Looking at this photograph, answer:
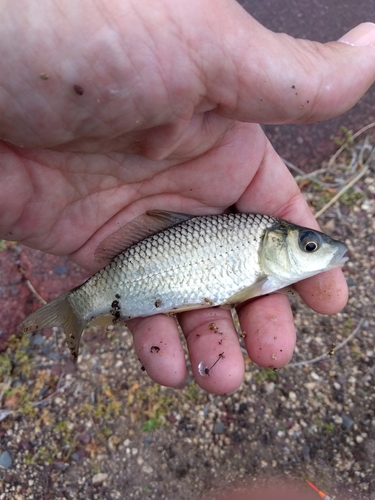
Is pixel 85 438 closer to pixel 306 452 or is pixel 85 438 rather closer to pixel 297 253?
pixel 306 452

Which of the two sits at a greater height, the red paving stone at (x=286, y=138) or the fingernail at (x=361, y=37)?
the fingernail at (x=361, y=37)

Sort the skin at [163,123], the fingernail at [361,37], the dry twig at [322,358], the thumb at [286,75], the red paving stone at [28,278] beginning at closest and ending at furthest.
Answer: the skin at [163,123] < the thumb at [286,75] < the fingernail at [361,37] < the dry twig at [322,358] < the red paving stone at [28,278]

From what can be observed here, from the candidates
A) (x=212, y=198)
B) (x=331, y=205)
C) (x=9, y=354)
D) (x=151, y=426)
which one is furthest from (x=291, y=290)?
(x=9, y=354)

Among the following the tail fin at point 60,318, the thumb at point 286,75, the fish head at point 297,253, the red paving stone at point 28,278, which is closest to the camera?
the thumb at point 286,75

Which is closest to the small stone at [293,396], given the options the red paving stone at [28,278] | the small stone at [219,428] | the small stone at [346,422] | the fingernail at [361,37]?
the small stone at [346,422]

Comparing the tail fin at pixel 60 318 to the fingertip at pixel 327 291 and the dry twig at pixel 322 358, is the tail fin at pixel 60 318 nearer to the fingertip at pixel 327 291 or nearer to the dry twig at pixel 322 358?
the fingertip at pixel 327 291

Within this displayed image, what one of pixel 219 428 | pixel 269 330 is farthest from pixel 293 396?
pixel 269 330

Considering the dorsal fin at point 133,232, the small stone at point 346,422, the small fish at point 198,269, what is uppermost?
the dorsal fin at point 133,232
